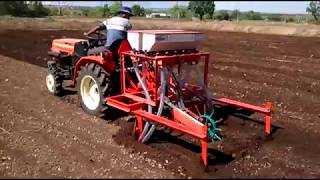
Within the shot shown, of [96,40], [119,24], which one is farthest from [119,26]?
Answer: [96,40]

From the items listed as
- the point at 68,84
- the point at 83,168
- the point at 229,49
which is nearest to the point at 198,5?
the point at 229,49

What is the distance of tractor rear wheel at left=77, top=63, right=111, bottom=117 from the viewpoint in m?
7.38

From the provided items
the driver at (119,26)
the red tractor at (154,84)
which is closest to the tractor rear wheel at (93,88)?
the red tractor at (154,84)

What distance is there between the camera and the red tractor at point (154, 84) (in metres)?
6.42

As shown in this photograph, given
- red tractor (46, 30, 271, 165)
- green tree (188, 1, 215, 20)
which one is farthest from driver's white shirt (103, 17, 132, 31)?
green tree (188, 1, 215, 20)

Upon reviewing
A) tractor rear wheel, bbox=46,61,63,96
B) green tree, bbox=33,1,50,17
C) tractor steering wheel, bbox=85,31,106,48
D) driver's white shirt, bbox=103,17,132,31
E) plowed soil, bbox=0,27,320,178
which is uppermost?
green tree, bbox=33,1,50,17

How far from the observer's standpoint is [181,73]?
707 cm

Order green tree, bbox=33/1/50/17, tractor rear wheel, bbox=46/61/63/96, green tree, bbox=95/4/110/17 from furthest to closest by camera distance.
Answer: green tree, bbox=95/4/110/17 < green tree, bbox=33/1/50/17 < tractor rear wheel, bbox=46/61/63/96

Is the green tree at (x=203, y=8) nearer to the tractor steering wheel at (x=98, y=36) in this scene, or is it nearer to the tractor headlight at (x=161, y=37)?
the tractor steering wheel at (x=98, y=36)

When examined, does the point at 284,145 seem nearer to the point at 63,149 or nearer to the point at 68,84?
the point at 63,149

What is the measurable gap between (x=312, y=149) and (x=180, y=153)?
185cm

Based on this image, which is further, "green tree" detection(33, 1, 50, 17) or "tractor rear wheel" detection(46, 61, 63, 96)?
"green tree" detection(33, 1, 50, 17)

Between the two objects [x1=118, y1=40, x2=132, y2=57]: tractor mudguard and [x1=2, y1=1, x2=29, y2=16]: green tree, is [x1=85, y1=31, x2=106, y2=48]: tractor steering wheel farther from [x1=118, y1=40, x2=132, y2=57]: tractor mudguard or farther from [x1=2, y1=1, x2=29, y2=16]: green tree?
[x1=2, y1=1, x2=29, y2=16]: green tree

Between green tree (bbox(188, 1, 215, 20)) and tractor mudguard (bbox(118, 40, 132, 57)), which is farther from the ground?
green tree (bbox(188, 1, 215, 20))
